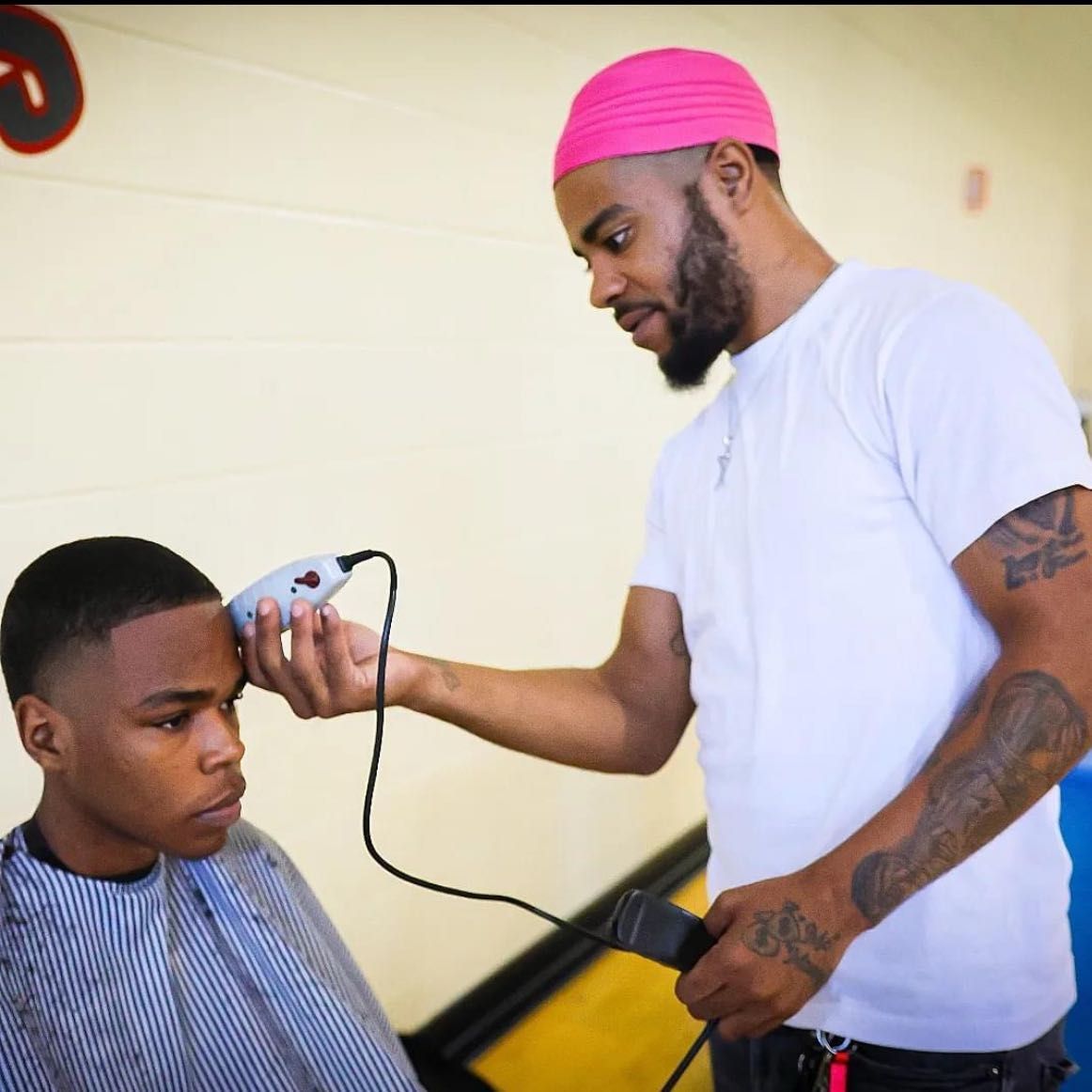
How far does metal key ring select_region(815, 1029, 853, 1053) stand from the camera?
975 mm

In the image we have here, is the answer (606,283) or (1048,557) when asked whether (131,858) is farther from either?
(1048,557)

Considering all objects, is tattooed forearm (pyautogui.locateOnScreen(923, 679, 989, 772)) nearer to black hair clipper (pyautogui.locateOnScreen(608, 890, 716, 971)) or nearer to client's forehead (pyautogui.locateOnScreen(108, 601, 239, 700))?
black hair clipper (pyautogui.locateOnScreen(608, 890, 716, 971))

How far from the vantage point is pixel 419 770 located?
1.65 metres

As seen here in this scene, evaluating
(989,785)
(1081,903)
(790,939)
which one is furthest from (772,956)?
(1081,903)

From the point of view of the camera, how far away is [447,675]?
3.59 feet

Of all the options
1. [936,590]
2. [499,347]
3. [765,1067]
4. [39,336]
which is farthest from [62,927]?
[499,347]

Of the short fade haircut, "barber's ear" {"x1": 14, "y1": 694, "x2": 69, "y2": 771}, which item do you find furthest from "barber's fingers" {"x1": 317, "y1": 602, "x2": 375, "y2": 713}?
"barber's ear" {"x1": 14, "y1": 694, "x2": 69, "y2": 771}

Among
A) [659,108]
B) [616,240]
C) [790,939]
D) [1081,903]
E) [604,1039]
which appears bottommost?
[604,1039]

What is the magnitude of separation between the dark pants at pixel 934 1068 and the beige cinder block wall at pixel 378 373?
30.4 inches

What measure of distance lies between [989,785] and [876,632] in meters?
0.18

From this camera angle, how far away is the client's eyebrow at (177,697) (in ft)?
2.72

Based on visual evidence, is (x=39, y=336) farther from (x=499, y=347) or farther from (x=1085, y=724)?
(x=1085, y=724)

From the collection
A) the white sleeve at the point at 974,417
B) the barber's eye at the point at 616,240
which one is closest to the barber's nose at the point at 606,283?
the barber's eye at the point at 616,240

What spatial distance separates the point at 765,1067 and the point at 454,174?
4.33 feet
